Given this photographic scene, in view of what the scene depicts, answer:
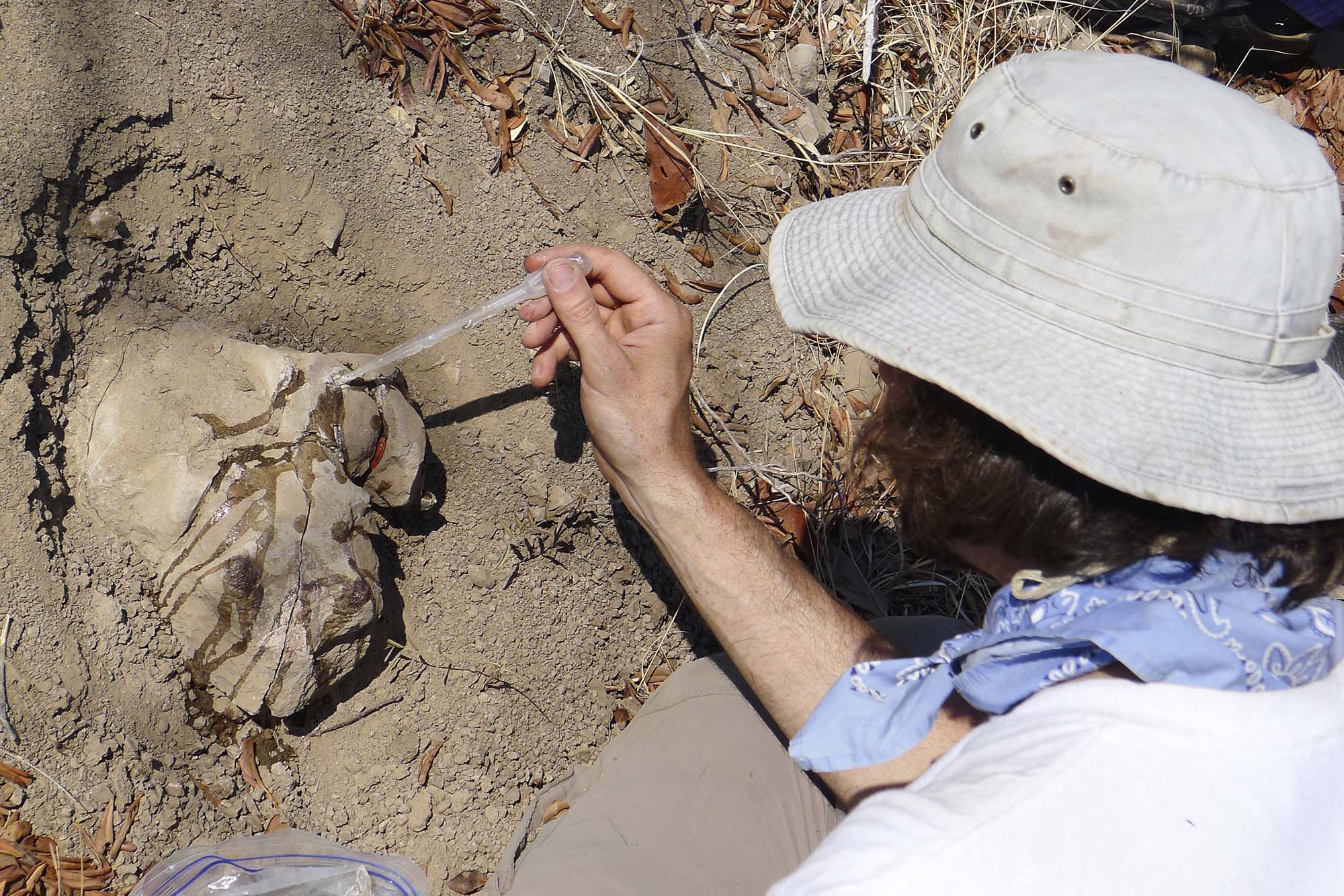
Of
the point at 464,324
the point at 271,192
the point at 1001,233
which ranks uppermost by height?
the point at 1001,233

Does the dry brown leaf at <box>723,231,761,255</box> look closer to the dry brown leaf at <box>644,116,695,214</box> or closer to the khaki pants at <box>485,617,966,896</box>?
the dry brown leaf at <box>644,116,695,214</box>

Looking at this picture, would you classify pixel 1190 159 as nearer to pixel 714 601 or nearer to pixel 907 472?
Answer: pixel 907 472

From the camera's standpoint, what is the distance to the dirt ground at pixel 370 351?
1.68m

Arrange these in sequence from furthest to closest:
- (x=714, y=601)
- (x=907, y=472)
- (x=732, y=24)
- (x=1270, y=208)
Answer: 1. (x=732, y=24)
2. (x=714, y=601)
3. (x=907, y=472)
4. (x=1270, y=208)

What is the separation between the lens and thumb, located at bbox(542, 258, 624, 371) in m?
1.57

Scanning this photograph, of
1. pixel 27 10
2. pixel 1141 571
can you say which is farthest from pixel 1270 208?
pixel 27 10

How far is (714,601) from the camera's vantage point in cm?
183

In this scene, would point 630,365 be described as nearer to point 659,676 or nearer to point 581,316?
point 581,316

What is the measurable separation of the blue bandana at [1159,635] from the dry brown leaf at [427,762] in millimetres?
1212

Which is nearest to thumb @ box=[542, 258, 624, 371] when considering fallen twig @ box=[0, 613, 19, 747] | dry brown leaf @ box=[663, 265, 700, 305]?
dry brown leaf @ box=[663, 265, 700, 305]

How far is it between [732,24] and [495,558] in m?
1.60

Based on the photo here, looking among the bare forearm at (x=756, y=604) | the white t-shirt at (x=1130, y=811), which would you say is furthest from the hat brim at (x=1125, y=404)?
the bare forearm at (x=756, y=604)

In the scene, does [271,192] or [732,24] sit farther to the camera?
[732,24]

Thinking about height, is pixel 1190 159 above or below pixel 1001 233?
above
